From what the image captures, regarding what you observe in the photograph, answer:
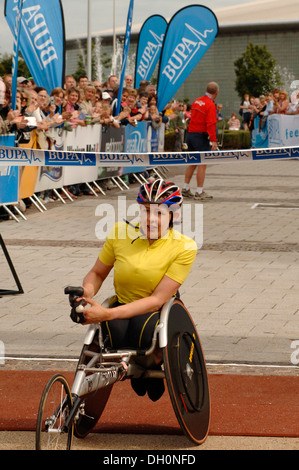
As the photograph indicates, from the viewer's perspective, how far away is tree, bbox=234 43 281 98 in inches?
2913

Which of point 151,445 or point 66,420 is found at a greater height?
point 66,420

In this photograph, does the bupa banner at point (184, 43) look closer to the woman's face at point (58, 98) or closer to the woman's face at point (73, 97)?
the woman's face at point (73, 97)

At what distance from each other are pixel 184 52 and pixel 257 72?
5415cm

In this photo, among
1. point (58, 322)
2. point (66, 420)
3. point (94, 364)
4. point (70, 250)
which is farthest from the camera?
point (70, 250)

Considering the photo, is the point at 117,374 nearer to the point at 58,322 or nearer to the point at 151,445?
the point at 151,445

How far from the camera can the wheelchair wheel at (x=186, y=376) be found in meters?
4.55

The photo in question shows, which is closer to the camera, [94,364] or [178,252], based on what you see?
[94,364]


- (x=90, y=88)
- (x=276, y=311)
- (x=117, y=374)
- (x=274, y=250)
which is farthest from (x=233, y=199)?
(x=117, y=374)

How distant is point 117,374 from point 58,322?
3.08 m

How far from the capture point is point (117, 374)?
4555mm

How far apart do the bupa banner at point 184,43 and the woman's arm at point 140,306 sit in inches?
662

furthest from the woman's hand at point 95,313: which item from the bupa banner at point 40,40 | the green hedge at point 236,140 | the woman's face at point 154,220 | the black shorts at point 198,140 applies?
the green hedge at point 236,140

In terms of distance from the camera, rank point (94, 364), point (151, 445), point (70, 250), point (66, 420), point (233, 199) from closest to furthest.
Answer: point (66, 420) → point (94, 364) → point (151, 445) → point (70, 250) → point (233, 199)

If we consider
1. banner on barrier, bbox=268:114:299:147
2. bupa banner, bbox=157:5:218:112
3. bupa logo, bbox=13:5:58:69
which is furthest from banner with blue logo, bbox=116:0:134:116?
banner on barrier, bbox=268:114:299:147
